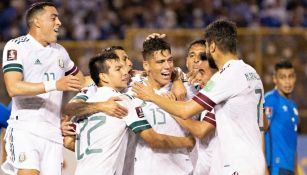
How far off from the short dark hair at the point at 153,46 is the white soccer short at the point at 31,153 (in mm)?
1355

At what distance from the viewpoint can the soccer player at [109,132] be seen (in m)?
8.29

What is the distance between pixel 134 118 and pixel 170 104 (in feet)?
1.73

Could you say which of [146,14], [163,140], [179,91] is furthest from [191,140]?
[146,14]

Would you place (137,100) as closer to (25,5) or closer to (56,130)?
(56,130)

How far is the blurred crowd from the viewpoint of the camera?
63.0 ft

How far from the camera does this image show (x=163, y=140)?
840 cm

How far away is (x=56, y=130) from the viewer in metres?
9.10

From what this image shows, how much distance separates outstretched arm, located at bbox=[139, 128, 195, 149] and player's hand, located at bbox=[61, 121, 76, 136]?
2.86ft

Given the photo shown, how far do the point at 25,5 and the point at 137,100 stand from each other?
11.2 meters

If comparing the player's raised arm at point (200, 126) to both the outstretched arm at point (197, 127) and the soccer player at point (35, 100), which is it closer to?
the outstretched arm at point (197, 127)

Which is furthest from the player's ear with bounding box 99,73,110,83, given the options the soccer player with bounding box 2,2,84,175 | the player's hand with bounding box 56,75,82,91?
the player's hand with bounding box 56,75,82,91

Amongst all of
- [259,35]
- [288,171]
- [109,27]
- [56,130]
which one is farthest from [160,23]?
[56,130]

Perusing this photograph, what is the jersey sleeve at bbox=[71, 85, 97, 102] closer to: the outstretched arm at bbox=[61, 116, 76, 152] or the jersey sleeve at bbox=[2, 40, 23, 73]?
the outstretched arm at bbox=[61, 116, 76, 152]

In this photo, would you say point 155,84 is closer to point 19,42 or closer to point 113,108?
point 113,108
